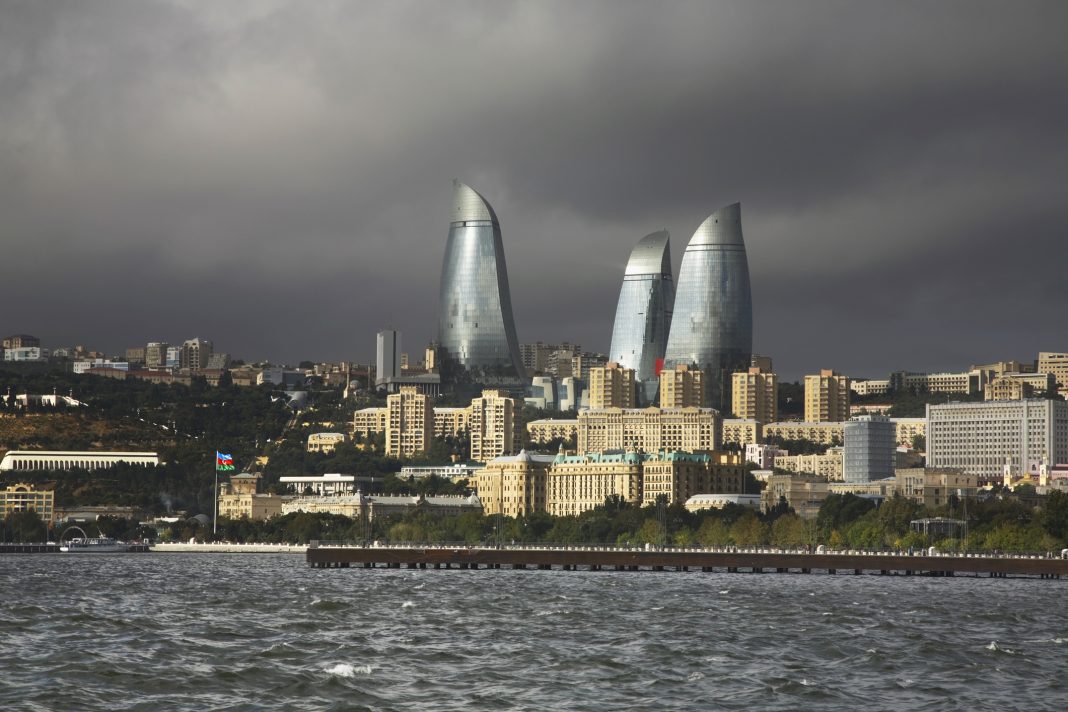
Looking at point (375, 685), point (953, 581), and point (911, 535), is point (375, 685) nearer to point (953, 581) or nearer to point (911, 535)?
point (953, 581)

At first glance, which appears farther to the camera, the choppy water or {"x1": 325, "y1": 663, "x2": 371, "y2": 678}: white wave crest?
{"x1": 325, "y1": 663, "x2": 371, "y2": 678}: white wave crest

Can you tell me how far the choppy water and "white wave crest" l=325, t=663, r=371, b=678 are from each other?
0.14 metres

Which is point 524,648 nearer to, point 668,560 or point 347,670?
point 347,670

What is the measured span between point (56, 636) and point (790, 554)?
99.9m

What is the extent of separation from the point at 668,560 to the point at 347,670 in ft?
363

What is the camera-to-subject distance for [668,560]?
177625 millimetres

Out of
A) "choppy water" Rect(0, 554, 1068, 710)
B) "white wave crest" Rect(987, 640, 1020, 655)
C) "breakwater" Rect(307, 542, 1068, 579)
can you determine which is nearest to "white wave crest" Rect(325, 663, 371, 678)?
"choppy water" Rect(0, 554, 1068, 710)

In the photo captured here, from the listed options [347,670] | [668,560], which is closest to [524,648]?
[347,670]

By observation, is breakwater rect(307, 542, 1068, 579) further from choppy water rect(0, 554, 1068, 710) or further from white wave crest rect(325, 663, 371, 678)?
white wave crest rect(325, 663, 371, 678)

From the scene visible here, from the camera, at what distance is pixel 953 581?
152 m

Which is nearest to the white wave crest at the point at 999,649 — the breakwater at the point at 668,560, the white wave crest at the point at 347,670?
the white wave crest at the point at 347,670

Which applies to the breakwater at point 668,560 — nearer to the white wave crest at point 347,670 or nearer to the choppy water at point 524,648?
the choppy water at point 524,648

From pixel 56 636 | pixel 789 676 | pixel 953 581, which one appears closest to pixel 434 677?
pixel 789 676

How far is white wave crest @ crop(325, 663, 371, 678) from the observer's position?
2670 inches
